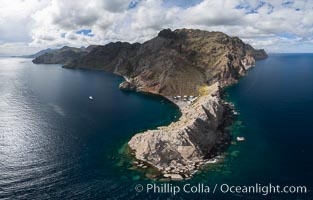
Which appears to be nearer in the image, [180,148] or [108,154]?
[180,148]

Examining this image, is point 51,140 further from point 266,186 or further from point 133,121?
point 266,186

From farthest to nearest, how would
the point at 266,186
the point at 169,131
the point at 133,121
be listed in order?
the point at 133,121 → the point at 169,131 → the point at 266,186

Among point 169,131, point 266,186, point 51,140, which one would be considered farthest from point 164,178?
point 51,140

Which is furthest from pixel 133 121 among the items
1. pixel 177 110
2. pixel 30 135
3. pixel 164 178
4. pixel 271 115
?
pixel 271 115

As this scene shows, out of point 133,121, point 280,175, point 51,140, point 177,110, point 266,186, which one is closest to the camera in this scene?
point 266,186

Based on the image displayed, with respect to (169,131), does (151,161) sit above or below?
below

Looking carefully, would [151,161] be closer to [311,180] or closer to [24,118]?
[311,180]

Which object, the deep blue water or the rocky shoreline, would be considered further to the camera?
the rocky shoreline

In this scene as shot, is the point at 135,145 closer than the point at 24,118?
Yes

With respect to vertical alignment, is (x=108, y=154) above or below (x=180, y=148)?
below

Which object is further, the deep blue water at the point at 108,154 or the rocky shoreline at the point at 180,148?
the rocky shoreline at the point at 180,148
